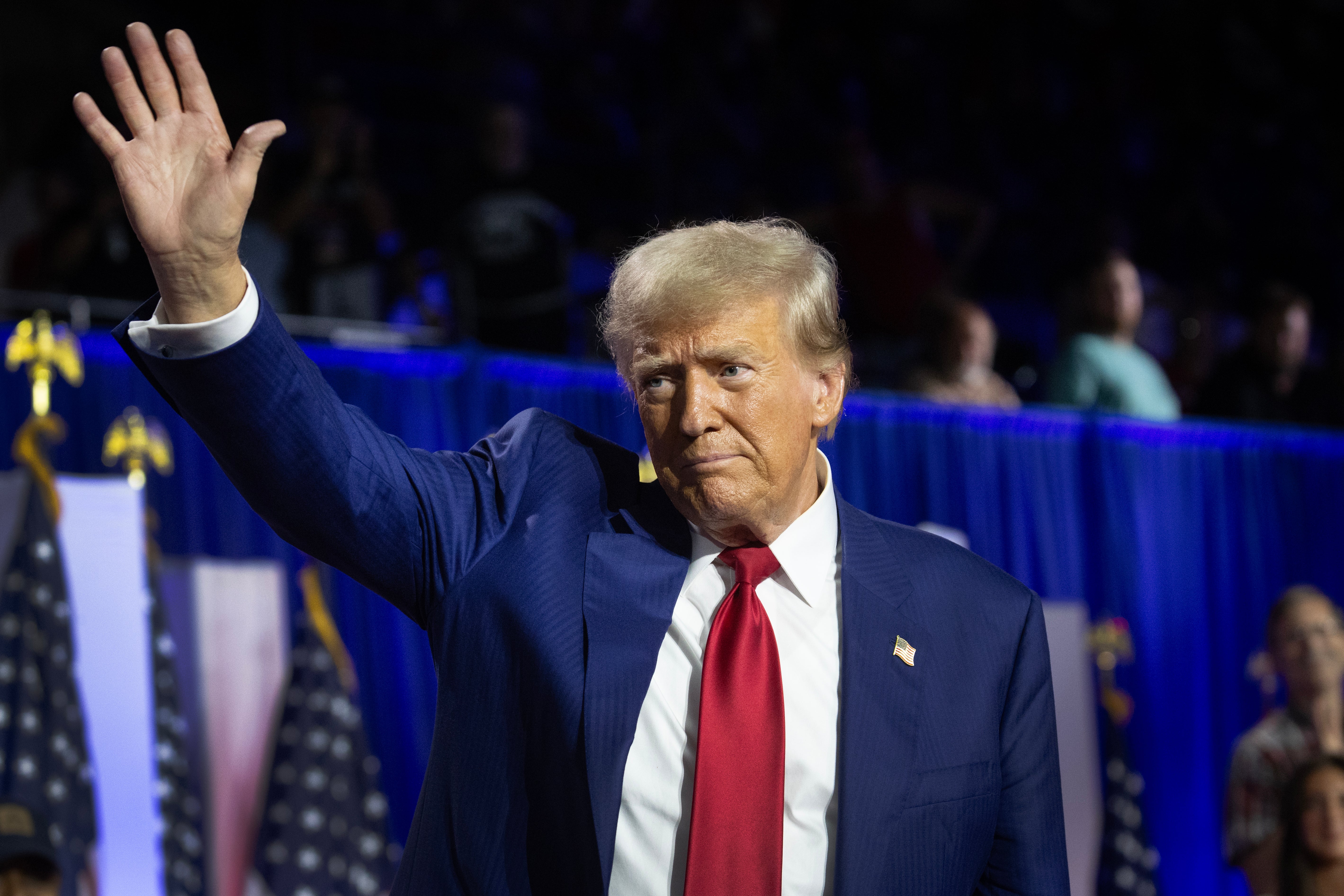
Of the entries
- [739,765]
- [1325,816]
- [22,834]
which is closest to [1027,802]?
[739,765]

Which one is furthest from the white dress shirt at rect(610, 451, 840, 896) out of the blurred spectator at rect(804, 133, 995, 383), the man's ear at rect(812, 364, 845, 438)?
the blurred spectator at rect(804, 133, 995, 383)

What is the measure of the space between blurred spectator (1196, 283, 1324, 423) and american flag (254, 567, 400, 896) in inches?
152

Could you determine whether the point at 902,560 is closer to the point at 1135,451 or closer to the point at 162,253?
the point at 162,253

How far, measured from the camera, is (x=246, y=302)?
113 centimetres

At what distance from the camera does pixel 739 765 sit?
1276mm

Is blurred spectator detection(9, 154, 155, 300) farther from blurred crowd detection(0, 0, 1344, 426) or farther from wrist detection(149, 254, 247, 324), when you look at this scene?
wrist detection(149, 254, 247, 324)

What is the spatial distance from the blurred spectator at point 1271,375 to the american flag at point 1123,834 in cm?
162

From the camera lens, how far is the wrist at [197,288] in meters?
1.09

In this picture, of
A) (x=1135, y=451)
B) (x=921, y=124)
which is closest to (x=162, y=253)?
(x=1135, y=451)

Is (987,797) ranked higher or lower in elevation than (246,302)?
lower

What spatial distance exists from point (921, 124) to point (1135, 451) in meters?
2.92

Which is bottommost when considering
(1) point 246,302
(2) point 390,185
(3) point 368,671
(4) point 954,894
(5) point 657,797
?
(3) point 368,671

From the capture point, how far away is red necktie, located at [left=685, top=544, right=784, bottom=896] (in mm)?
1243

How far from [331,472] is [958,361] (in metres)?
3.91
